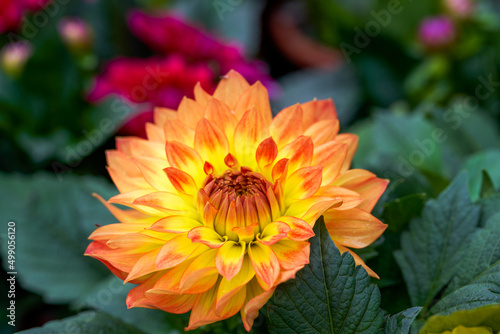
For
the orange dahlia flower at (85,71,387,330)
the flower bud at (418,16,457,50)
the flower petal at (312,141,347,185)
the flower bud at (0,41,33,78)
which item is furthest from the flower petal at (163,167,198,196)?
the flower bud at (418,16,457,50)

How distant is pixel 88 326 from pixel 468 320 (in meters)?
0.37

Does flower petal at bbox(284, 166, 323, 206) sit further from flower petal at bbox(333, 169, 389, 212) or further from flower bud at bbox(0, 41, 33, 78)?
flower bud at bbox(0, 41, 33, 78)

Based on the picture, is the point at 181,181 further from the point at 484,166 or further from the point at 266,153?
the point at 484,166

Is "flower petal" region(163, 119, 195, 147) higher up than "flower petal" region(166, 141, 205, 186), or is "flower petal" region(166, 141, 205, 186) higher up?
"flower petal" region(163, 119, 195, 147)

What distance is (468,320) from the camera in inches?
15.0

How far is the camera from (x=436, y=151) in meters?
0.79

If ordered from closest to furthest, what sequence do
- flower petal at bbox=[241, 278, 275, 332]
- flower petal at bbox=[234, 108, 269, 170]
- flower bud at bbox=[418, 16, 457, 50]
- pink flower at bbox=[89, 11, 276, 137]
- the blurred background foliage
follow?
flower petal at bbox=[241, 278, 275, 332] → flower petal at bbox=[234, 108, 269, 170] → the blurred background foliage → pink flower at bbox=[89, 11, 276, 137] → flower bud at bbox=[418, 16, 457, 50]

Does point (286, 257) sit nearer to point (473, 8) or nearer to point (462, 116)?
point (462, 116)

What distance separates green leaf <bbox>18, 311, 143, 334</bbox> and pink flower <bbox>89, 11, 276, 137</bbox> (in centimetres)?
39

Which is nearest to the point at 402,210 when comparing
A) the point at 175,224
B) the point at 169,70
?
the point at 175,224

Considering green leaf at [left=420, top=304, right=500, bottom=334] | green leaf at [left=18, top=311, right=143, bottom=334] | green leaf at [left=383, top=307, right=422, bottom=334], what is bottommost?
green leaf at [left=18, top=311, right=143, bottom=334]

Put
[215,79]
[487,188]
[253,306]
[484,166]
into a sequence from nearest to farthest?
[253,306] < [487,188] < [484,166] < [215,79]

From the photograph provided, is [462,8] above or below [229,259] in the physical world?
above

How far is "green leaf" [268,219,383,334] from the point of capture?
0.41 metres
